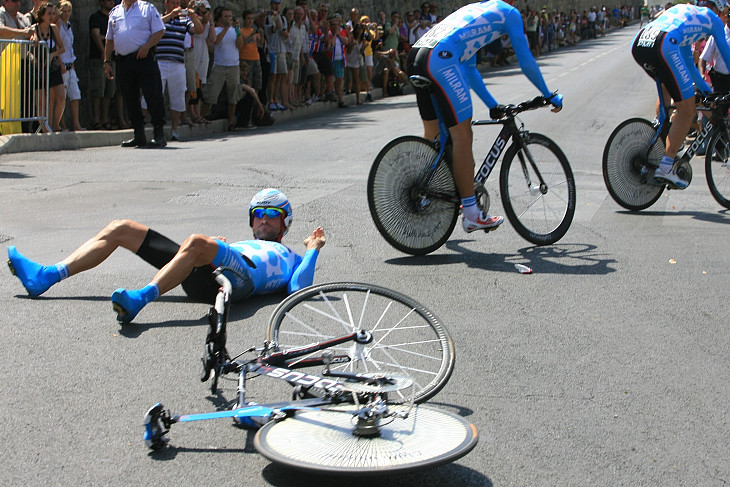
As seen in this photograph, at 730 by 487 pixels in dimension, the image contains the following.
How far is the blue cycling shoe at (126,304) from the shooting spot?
533cm

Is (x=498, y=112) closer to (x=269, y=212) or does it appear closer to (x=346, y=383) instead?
(x=269, y=212)

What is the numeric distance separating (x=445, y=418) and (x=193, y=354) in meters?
1.82

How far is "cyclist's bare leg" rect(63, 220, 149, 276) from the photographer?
603 centimetres

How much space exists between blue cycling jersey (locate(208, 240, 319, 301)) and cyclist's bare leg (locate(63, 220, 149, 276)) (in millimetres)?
673

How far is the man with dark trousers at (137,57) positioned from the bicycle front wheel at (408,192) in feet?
25.9

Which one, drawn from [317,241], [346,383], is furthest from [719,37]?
[346,383]

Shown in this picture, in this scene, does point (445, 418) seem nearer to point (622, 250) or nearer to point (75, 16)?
point (622, 250)

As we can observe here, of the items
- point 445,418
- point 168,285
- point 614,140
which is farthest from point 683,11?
point 445,418

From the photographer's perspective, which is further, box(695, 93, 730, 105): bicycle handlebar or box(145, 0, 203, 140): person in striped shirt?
box(145, 0, 203, 140): person in striped shirt

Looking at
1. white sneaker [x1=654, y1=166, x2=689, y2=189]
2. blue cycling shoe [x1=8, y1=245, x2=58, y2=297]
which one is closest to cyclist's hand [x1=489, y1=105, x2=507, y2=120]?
white sneaker [x1=654, y1=166, x2=689, y2=189]

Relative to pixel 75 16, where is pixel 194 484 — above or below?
below

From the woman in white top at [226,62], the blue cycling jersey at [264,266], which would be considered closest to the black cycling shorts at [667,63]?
the blue cycling jersey at [264,266]

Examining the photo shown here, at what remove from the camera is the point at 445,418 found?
3621mm

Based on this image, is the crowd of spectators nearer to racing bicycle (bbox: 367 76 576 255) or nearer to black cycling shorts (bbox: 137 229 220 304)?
racing bicycle (bbox: 367 76 576 255)
